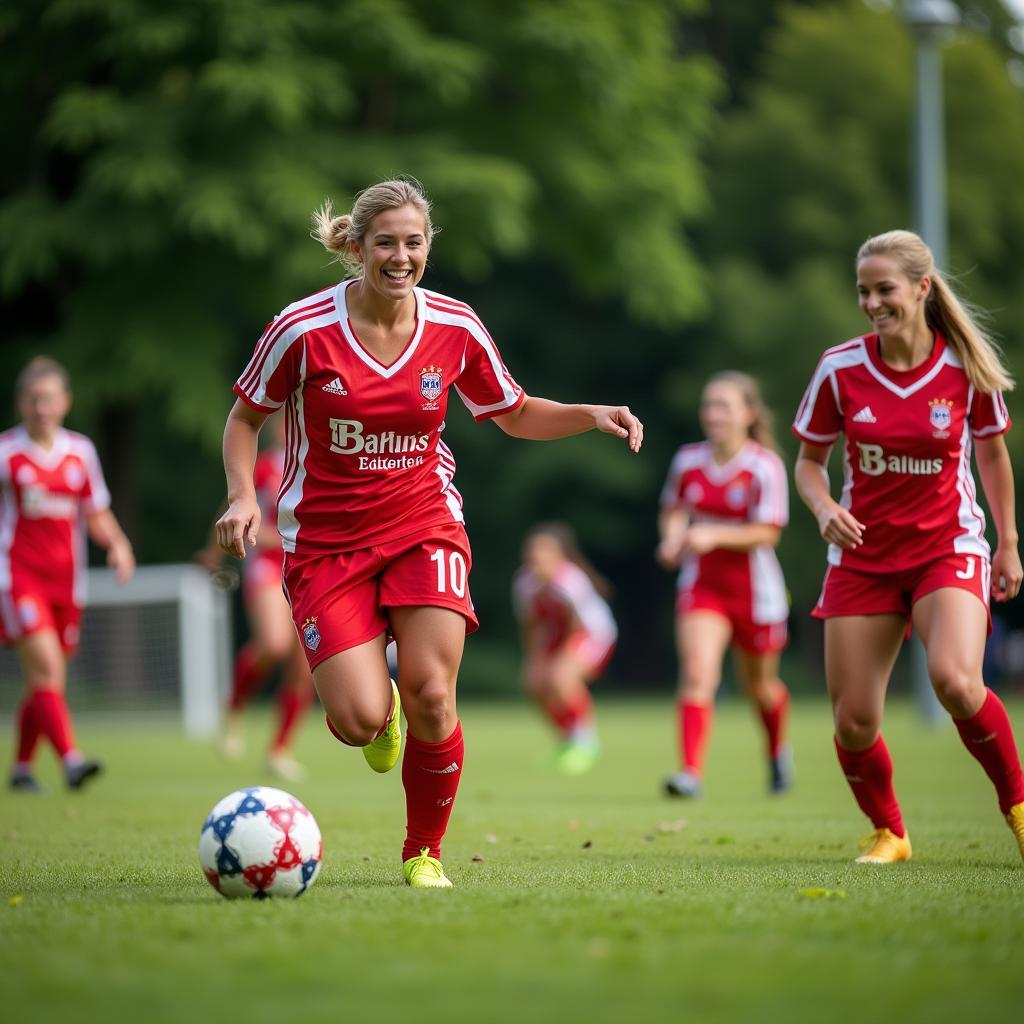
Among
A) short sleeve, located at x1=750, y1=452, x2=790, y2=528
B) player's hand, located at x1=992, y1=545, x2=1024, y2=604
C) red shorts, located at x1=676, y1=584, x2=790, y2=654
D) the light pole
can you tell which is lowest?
red shorts, located at x1=676, y1=584, x2=790, y2=654

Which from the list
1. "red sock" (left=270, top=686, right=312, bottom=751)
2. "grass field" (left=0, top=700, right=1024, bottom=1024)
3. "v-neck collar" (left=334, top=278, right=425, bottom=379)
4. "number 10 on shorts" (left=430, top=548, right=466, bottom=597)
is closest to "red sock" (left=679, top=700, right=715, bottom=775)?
"grass field" (left=0, top=700, right=1024, bottom=1024)

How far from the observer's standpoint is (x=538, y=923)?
472 centimetres

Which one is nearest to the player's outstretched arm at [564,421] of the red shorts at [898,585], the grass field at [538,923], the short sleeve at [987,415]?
the red shorts at [898,585]

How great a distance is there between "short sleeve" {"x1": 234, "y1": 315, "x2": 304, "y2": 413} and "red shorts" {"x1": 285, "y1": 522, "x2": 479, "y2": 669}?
1.88 feet

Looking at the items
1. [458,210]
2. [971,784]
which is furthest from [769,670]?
[458,210]

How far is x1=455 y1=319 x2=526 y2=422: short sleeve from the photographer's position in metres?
6.12

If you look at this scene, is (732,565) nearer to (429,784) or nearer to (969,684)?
(969,684)

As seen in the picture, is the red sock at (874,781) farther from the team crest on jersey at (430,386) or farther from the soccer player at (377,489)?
the team crest on jersey at (430,386)

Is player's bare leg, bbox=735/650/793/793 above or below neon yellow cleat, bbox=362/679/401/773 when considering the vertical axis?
below

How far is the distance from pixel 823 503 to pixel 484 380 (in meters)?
1.44

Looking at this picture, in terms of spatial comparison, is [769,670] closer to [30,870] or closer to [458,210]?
[30,870]

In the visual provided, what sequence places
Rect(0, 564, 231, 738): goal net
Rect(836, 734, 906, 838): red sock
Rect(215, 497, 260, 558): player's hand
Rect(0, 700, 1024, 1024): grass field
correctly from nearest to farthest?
1. Rect(0, 700, 1024, 1024): grass field
2. Rect(215, 497, 260, 558): player's hand
3. Rect(836, 734, 906, 838): red sock
4. Rect(0, 564, 231, 738): goal net

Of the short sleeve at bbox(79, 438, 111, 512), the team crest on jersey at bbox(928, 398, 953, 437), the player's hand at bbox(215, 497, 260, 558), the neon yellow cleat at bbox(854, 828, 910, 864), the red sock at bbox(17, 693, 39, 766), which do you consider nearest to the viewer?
the player's hand at bbox(215, 497, 260, 558)

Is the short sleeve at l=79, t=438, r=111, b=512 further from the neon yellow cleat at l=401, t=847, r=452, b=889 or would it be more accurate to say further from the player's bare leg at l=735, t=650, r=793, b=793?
the neon yellow cleat at l=401, t=847, r=452, b=889
